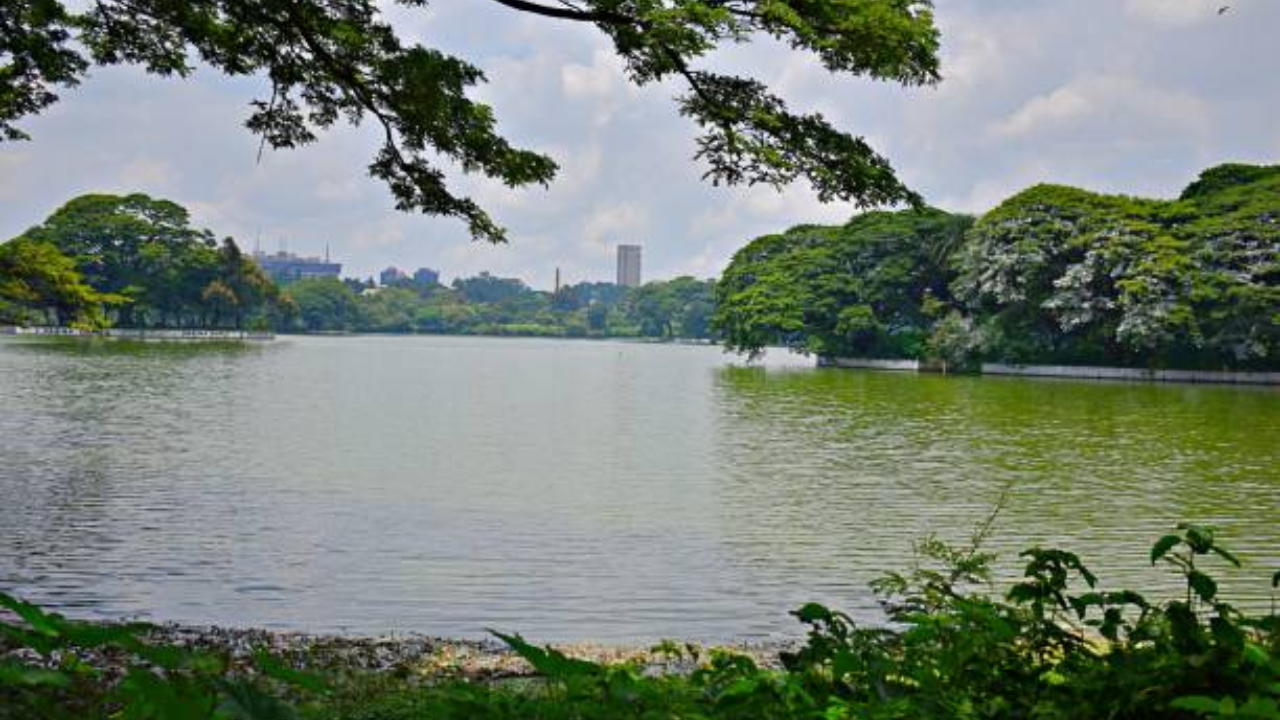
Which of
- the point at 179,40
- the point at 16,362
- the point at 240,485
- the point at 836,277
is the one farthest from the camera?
the point at 836,277

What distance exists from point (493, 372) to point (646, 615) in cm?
3867

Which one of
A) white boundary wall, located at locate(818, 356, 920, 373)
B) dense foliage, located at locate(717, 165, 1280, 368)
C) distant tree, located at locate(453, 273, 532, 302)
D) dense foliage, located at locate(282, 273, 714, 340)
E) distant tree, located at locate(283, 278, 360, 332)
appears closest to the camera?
dense foliage, located at locate(717, 165, 1280, 368)

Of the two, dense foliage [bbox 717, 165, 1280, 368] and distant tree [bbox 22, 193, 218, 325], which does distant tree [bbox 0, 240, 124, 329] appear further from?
distant tree [bbox 22, 193, 218, 325]

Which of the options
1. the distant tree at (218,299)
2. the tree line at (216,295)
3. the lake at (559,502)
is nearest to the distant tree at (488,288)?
the tree line at (216,295)

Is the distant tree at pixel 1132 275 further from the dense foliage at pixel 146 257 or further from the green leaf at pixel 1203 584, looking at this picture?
the dense foliage at pixel 146 257

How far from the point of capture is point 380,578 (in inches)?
341

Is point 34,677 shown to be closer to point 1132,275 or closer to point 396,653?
point 396,653

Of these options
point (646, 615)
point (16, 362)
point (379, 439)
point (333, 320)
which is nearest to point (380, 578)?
point (646, 615)

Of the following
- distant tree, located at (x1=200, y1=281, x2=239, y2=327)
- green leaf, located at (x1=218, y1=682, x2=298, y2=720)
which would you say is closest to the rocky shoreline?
green leaf, located at (x1=218, y1=682, x2=298, y2=720)

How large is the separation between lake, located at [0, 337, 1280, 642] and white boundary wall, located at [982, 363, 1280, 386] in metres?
17.9

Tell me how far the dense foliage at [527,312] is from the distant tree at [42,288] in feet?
337

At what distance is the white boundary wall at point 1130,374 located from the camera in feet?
141

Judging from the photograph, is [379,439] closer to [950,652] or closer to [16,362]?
[950,652]

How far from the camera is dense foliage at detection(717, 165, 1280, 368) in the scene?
41.2 meters
